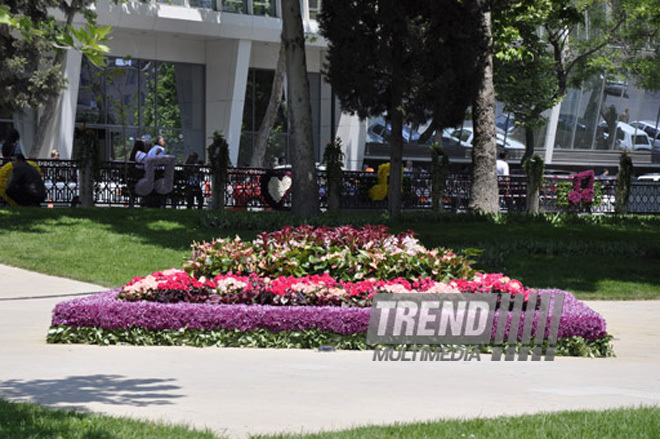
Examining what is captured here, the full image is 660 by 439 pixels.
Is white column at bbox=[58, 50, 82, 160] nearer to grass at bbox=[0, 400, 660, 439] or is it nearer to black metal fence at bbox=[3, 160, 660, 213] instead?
black metal fence at bbox=[3, 160, 660, 213]

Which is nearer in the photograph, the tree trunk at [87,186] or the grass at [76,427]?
the grass at [76,427]

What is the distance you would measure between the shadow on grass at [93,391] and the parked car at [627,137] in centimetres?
5904

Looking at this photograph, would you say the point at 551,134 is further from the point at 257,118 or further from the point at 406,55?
the point at 406,55

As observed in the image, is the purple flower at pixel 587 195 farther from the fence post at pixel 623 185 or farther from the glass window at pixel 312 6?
the glass window at pixel 312 6

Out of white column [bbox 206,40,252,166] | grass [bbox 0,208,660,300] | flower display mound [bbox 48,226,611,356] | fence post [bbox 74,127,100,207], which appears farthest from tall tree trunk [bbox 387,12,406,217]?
white column [bbox 206,40,252,166]

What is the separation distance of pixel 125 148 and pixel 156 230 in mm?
23447

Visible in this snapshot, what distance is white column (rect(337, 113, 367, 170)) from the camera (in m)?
48.2

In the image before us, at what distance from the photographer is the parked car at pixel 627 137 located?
6384 cm

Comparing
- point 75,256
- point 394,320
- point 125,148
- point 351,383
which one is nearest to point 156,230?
point 75,256

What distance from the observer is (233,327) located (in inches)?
411

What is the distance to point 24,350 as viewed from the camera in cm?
970

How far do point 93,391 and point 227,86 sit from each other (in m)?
37.6

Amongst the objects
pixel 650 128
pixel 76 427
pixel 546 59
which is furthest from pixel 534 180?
pixel 650 128

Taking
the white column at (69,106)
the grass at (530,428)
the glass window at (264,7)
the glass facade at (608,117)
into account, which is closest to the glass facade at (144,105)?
the white column at (69,106)
